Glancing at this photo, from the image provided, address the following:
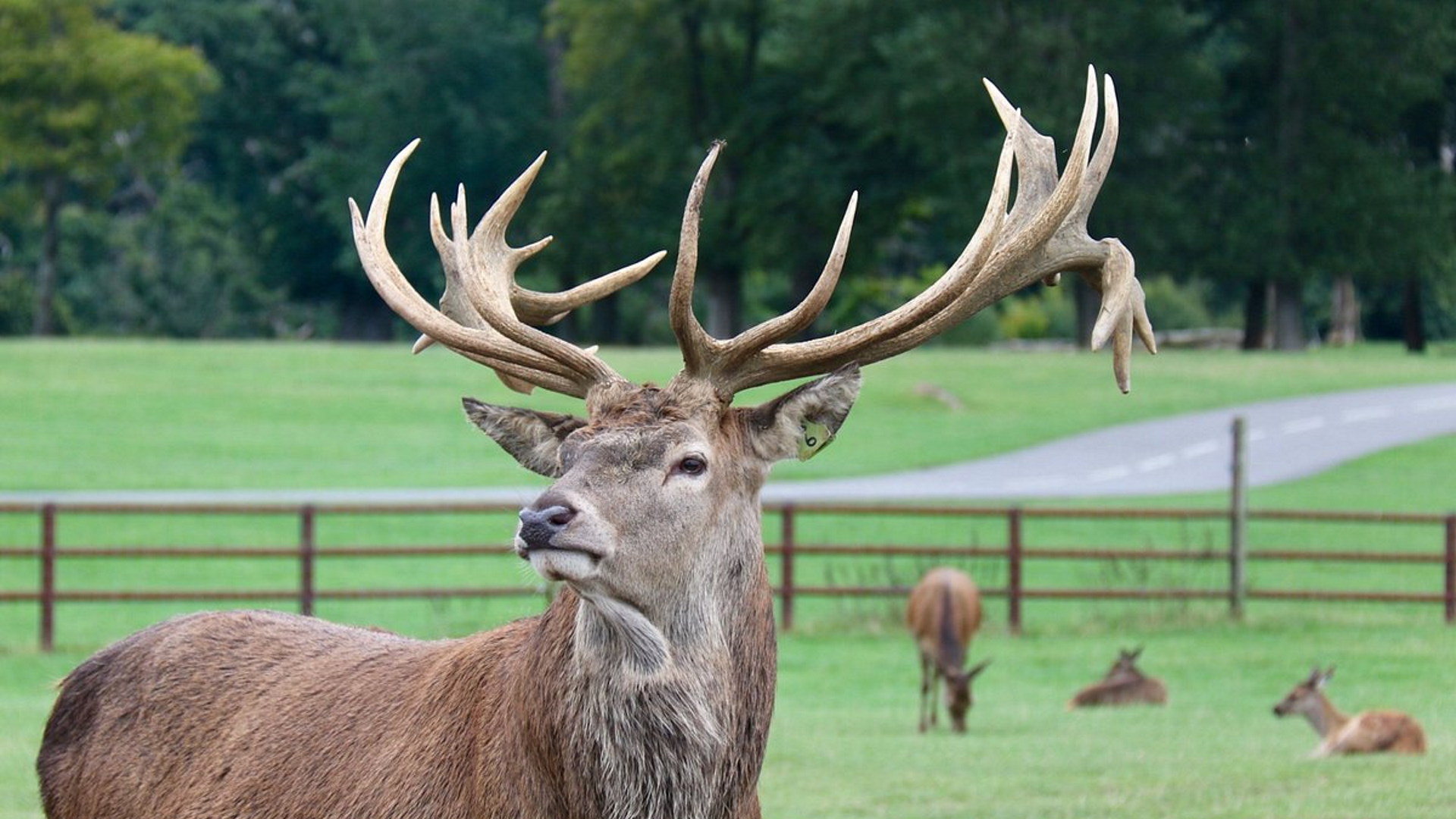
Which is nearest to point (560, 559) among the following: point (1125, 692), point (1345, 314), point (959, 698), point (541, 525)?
point (541, 525)

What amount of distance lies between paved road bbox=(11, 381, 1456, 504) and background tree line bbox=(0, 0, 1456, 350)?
11.4m

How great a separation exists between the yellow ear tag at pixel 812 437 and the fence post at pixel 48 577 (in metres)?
12.8

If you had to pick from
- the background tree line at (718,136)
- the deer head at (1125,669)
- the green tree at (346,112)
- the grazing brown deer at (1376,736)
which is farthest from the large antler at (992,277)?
the green tree at (346,112)

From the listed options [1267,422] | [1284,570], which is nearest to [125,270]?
[1267,422]

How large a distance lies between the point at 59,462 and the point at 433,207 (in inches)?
1076

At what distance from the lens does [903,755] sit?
39.7 feet

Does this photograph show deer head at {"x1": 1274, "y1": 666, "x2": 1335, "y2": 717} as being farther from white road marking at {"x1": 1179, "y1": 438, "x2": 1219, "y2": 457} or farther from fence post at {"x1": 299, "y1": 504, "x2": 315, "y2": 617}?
white road marking at {"x1": 1179, "y1": 438, "x2": 1219, "y2": 457}

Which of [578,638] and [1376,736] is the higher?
[578,638]

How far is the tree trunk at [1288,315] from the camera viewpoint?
5462cm

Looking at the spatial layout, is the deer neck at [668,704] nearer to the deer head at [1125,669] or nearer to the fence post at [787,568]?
the deer head at [1125,669]

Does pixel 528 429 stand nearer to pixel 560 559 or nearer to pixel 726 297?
pixel 560 559

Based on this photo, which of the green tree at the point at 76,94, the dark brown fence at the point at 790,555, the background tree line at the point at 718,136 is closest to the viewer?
the dark brown fence at the point at 790,555

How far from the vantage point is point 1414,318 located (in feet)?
187

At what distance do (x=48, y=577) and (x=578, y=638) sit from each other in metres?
13.2
